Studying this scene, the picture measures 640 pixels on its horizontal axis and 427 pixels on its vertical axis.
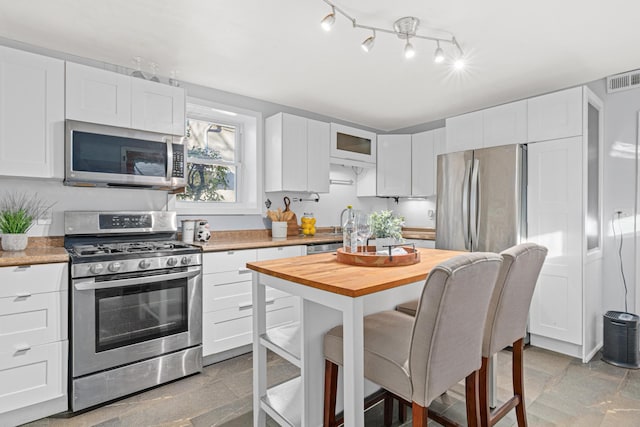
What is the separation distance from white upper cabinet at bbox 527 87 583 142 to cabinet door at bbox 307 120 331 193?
2.06 meters

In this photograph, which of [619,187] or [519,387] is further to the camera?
[619,187]

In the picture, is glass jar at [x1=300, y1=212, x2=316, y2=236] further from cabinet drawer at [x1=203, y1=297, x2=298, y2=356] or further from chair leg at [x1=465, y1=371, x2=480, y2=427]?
chair leg at [x1=465, y1=371, x2=480, y2=427]

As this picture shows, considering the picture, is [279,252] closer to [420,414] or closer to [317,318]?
[317,318]

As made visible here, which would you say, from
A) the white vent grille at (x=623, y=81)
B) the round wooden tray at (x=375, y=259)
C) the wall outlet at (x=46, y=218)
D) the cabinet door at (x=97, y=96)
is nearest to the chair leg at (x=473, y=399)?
the round wooden tray at (x=375, y=259)

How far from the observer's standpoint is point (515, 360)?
1.85 metres

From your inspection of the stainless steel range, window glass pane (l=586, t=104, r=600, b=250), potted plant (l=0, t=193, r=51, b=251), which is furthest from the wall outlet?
window glass pane (l=586, t=104, r=600, b=250)

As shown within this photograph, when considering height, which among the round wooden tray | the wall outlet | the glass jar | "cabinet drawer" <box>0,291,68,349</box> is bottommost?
"cabinet drawer" <box>0,291,68,349</box>

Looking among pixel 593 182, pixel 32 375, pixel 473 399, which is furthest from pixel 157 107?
pixel 593 182

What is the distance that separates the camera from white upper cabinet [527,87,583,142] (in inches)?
113

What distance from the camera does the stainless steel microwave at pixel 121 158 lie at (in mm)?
2434

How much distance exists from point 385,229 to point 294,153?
212 cm

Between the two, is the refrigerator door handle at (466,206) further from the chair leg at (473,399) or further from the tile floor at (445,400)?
the chair leg at (473,399)

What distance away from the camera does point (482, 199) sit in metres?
3.32

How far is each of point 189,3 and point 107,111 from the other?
109 cm
